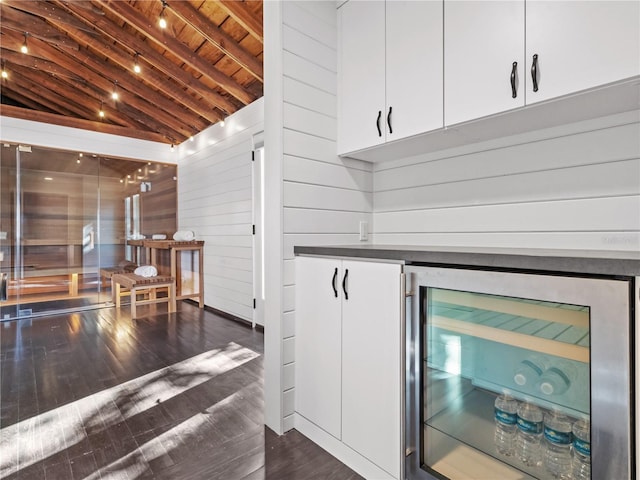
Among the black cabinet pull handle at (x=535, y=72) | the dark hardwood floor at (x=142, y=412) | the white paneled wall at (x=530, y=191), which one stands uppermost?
the black cabinet pull handle at (x=535, y=72)

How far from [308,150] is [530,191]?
3.63 feet

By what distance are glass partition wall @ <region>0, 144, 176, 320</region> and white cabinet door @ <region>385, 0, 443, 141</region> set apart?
5.10 m

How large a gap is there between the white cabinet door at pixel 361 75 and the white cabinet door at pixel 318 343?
0.73 m

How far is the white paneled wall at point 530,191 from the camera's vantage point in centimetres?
130

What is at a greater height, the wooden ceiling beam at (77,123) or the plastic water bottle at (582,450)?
the wooden ceiling beam at (77,123)

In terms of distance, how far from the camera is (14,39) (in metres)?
4.02

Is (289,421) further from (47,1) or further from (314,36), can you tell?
(47,1)

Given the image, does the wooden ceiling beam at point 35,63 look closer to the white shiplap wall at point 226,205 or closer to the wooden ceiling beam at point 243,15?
the white shiplap wall at point 226,205

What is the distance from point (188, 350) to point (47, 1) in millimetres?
4040

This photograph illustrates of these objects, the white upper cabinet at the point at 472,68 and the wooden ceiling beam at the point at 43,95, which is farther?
the wooden ceiling beam at the point at 43,95

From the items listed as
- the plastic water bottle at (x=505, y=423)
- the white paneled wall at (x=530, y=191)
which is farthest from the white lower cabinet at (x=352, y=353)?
the white paneled wall at (x=530, y=191)

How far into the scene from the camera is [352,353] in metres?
1.52

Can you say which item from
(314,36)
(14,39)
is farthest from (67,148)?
(314,36)

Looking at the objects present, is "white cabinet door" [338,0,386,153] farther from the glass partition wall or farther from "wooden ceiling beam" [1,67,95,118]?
"wooden ceiling beam" [1,67,95,118]
